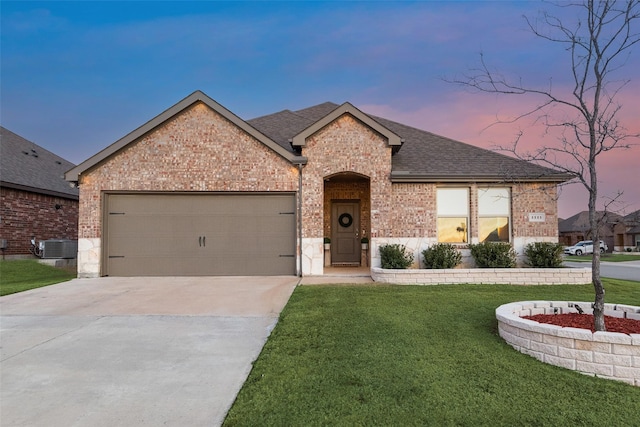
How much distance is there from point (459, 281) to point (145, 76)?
1783 cm

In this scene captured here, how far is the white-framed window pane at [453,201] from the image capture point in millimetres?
11586

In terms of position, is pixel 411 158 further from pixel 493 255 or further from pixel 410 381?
pixel 410 381

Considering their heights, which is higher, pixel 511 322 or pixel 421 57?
pixel 421 57

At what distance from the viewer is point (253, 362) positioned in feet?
14.7

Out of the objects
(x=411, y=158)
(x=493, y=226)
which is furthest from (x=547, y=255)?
(x=411, y=158)

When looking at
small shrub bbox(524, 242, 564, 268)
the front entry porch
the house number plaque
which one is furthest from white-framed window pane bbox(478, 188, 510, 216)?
the front entry porch

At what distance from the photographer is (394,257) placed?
10.5m

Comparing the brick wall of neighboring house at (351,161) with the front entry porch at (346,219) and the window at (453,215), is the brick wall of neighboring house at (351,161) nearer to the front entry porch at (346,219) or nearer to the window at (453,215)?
the window at (453,215)

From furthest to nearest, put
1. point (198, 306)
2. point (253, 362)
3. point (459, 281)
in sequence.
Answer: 1. point (459, 281)
2. point (198, 306)
3. point (253, 362)

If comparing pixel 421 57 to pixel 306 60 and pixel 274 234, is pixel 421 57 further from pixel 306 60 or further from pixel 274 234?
pixel 274 234

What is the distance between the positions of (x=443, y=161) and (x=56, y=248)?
1517 centimetres

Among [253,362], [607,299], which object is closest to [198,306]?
[253,362]

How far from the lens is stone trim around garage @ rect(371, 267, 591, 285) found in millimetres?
9688

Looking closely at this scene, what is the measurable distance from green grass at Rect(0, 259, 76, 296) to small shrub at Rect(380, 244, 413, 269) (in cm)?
948
